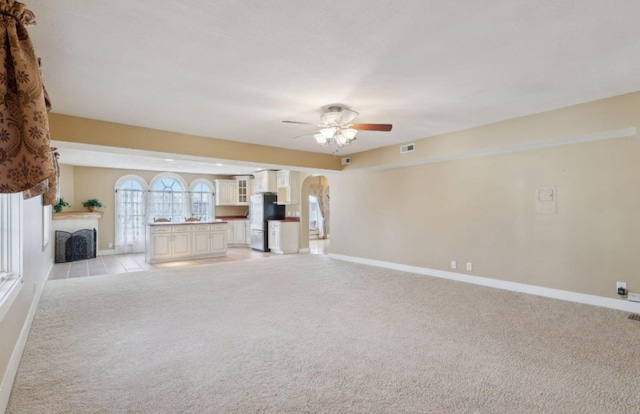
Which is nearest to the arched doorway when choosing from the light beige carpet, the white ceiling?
the light beige carpet

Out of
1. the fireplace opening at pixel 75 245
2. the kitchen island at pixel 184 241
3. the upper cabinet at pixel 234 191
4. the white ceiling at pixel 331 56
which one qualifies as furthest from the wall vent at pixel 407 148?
the fireplace opening at pixel 75 245

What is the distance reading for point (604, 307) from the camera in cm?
405

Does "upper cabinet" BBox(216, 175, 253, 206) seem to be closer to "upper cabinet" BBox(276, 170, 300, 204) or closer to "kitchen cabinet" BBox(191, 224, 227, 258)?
"upper cabinet" BBox(276, 170, 300, 204)

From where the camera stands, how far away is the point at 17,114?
1376mm

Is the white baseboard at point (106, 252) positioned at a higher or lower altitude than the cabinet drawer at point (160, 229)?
lower

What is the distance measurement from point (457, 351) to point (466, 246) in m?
2.99

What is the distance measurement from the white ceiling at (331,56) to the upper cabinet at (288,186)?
4942 mm

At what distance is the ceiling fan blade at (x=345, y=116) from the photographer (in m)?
3.77

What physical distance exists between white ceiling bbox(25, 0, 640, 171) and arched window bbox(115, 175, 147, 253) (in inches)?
220

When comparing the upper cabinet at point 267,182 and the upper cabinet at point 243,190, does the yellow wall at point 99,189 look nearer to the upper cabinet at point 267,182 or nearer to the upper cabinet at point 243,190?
the upper cabinet at point 243,190

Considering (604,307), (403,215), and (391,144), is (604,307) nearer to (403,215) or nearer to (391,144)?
(403,215)

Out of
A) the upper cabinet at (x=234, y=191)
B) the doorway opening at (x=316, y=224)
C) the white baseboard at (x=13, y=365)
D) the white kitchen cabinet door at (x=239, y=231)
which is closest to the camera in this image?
the white baseboard at (x=13, y=365)

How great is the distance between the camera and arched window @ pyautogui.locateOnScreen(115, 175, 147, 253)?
29.8 ft

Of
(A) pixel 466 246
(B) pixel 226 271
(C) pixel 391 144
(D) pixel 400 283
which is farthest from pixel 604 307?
(B) pixel 226 271
